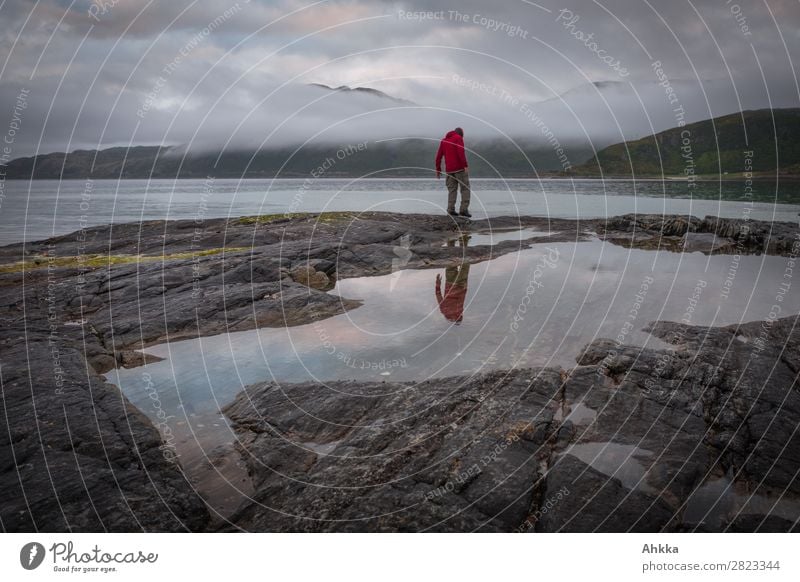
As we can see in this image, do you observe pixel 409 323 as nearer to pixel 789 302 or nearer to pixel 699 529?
pixel 699 529

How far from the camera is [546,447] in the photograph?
→ 19.6 ft

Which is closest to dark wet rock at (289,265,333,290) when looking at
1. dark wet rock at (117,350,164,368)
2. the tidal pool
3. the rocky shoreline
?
the rocky shoreline

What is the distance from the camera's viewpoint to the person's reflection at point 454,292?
11514 mm

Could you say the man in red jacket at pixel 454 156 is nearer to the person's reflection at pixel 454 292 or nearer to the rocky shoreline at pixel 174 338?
the rocky shoreline at pixel 174 338

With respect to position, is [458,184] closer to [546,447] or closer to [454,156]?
[454,156]

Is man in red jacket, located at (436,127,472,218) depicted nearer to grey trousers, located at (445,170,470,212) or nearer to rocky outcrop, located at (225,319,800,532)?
grey trousers, located at (445,170,470,212)

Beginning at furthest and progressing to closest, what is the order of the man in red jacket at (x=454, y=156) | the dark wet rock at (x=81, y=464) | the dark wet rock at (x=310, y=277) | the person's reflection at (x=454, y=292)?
the man in red jacket at (x=454, y=156)
the dark wet rock at (x=310, y=277)
the person's reflection at (x=454, y=292)
the dark wet rock at (x=81, y=464)


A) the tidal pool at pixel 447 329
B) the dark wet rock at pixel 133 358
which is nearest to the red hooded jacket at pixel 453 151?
the tidal pool at pixel 447 329

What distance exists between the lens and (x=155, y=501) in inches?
205

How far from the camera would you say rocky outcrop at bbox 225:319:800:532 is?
5.07 metres

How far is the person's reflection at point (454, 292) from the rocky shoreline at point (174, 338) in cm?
165

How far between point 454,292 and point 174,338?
685cm

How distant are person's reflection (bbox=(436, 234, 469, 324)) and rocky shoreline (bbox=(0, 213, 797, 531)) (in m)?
1.65

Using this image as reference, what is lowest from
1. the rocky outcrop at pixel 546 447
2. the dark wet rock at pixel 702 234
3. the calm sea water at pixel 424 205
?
the rocky outcrop at pixel 546 447
